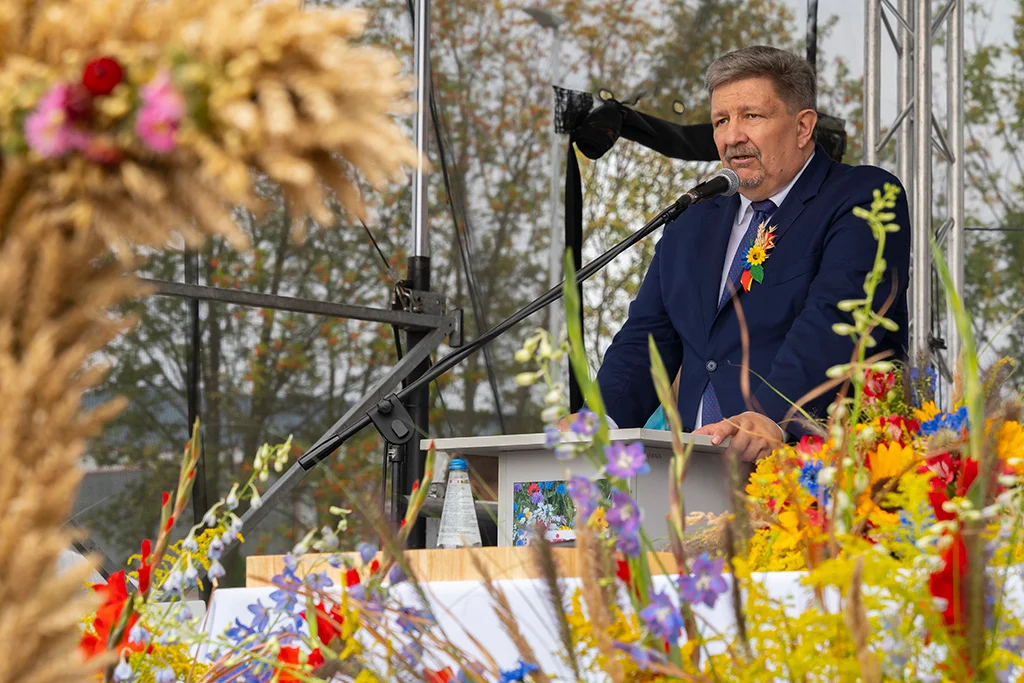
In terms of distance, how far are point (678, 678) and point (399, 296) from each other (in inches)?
86.6

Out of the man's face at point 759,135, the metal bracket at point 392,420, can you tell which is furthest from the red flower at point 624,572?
the man's face at point 759,135

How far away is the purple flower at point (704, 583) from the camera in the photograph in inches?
21.5

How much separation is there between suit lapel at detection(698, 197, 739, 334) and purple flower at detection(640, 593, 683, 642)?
204 centimetres

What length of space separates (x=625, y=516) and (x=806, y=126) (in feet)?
7.66

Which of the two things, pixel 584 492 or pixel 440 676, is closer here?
pixel 584 492

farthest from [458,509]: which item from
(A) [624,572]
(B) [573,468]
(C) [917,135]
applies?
(C) [917,135]

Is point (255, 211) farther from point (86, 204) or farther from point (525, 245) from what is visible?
point (525, 245)

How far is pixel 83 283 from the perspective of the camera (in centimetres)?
42

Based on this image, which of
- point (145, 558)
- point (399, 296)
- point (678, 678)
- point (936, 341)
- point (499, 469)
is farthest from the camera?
point (936, 341)

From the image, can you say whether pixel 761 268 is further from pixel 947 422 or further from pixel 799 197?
pixel 947 422

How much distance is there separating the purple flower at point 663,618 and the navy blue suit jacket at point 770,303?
165 cm

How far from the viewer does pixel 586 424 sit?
55 cm

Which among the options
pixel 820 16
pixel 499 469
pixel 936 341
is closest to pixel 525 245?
pixel 820 16

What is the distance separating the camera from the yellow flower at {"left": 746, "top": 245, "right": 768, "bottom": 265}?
250 centimetres
